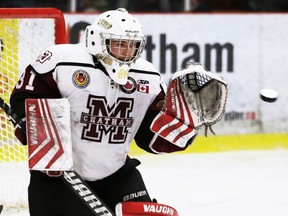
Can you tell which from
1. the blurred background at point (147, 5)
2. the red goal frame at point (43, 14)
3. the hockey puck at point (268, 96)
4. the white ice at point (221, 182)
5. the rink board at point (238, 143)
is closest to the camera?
the hockey puck at point (268, 96)

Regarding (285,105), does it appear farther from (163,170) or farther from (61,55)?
(61,55)

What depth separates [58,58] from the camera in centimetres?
342

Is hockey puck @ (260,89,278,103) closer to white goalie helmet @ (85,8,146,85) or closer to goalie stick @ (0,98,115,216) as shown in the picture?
white goalie helmet @ (85,8,146,85)

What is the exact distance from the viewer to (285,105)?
22.9 feet

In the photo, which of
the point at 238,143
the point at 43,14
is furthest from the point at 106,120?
the point at 238,143

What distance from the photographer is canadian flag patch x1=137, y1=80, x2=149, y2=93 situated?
349cm

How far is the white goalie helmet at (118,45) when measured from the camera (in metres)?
3.39

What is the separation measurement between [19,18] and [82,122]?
4.38 ft

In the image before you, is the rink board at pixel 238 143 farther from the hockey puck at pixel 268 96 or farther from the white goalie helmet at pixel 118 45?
the white goalie helmet at pixel 118 45

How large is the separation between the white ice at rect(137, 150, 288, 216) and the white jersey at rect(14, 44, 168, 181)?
1.51 m

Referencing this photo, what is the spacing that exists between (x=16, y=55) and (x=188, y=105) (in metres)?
1.49

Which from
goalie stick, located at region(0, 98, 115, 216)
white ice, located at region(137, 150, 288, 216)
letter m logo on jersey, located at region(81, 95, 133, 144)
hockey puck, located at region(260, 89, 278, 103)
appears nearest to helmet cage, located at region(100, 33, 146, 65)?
letter m logo on jersey, located at region(81, 95, 133, 144)

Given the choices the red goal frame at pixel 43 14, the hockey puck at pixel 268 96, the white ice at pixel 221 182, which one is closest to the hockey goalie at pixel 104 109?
the hockey puck at pixel 268 96

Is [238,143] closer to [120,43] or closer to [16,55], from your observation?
[16,55]
